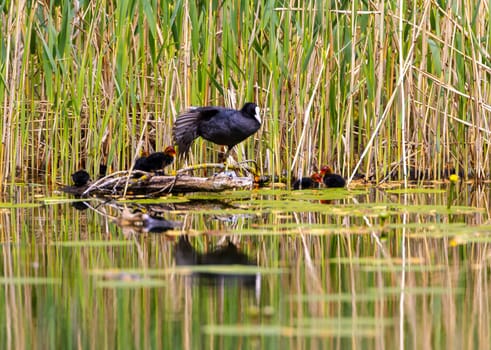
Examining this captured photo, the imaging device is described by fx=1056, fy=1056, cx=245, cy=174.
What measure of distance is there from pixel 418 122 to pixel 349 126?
104cm

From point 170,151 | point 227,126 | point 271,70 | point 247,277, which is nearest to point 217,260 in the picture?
point 247,277

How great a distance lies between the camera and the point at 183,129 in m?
9.20

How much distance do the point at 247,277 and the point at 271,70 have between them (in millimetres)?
4326

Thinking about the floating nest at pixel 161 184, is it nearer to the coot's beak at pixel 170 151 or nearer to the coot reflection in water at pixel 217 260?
the coot's beak at pixel 170 151

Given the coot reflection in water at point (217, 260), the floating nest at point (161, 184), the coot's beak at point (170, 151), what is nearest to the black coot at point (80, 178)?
the floating nest at point (161, 184)

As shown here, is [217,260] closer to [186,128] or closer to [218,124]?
[218,124]

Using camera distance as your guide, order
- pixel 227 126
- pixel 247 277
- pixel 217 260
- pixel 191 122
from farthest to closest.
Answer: pixel 191 122 < pixel 227 126 < pixel 217 260 < pixel 247 277

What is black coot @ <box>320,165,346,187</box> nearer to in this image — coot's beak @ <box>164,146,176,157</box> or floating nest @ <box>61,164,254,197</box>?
floating nest @ <box>61,164,254,197</box>

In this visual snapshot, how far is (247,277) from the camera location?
4867 mm

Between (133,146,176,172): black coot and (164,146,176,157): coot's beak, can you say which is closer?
(133,146,176,172): black coot

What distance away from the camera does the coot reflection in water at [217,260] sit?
4.82m

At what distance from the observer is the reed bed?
8.90m

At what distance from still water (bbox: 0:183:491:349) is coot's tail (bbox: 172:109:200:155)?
1.23 m

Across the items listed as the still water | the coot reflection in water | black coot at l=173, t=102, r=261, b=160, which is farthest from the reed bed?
the coot reflection in water
